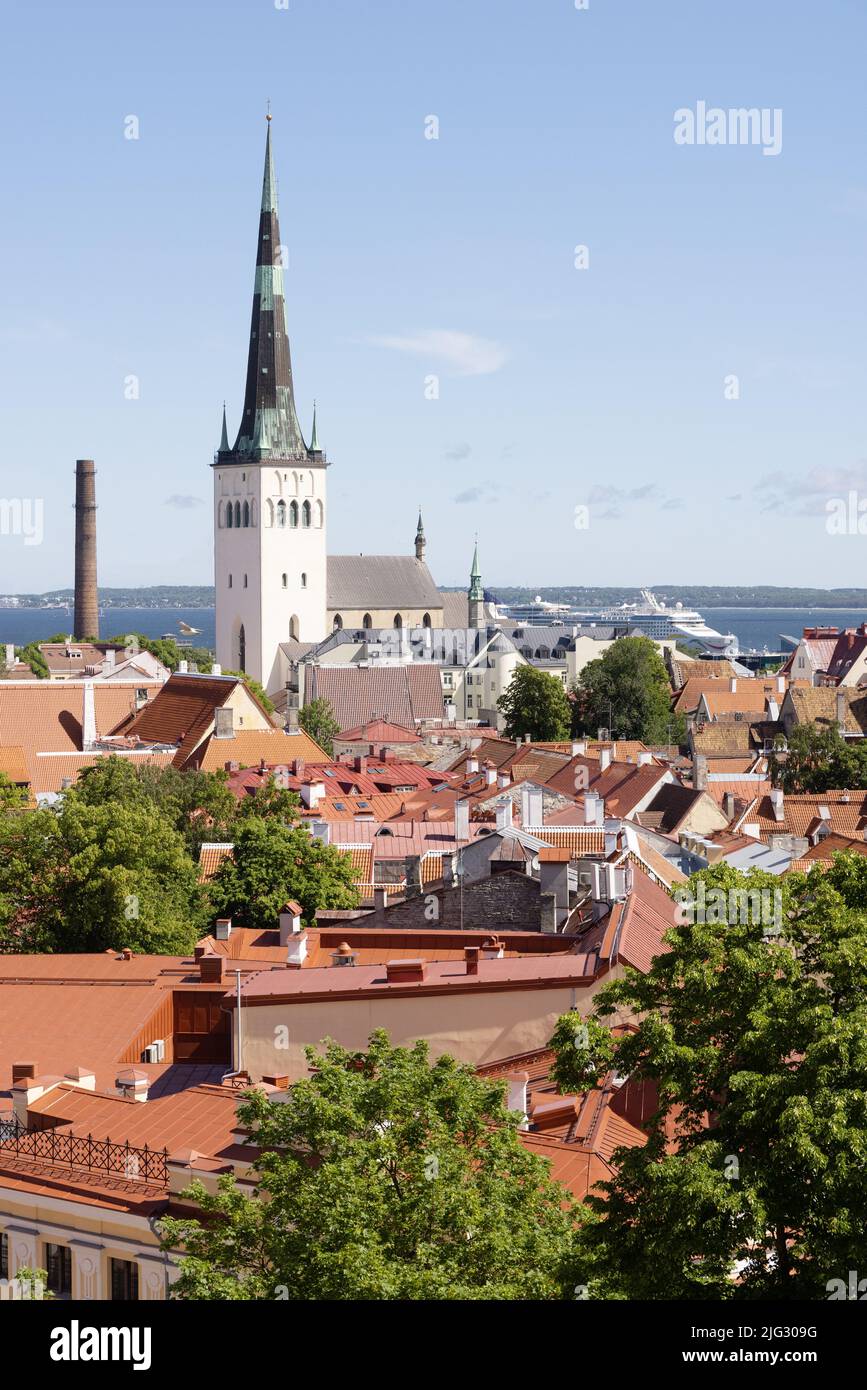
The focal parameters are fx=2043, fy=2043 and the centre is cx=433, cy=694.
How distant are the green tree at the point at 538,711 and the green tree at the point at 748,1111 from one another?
245 ft

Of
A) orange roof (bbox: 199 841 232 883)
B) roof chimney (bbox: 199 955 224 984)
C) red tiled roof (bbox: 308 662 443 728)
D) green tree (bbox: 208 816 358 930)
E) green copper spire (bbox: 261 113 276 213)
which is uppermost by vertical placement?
green copper spire (bbox: 261 113 276 213)

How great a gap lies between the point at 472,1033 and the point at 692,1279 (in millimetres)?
8407

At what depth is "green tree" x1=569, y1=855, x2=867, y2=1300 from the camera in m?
11.4

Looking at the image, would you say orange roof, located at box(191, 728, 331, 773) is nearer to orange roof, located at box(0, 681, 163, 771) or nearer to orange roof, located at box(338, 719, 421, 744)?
orange roof, located at box(0, 681, 163, 771)

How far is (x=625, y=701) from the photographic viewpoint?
300 ft

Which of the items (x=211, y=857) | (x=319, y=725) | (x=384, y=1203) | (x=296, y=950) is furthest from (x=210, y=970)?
(x=319, y=725)

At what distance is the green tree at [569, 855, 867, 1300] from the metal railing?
4.22 metres

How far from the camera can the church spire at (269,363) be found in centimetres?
12412

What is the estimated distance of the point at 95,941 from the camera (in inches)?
1236

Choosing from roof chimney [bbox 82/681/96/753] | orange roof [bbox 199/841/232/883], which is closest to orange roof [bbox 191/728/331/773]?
roof chimney [bbox 82/681/96/753]

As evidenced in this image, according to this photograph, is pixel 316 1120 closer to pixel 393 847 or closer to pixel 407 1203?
pixel 407 1203

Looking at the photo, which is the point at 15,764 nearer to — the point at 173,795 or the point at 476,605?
the point at 173,795

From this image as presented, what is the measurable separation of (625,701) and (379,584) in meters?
56.1
